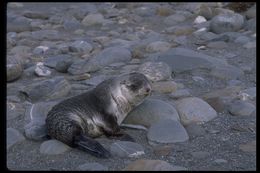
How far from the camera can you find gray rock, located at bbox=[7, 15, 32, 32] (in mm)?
9602

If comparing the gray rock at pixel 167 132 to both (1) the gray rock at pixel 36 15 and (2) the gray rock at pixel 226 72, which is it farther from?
(1) the gray rock at pixel 36 15

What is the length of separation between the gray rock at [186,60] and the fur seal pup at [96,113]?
1571 millimetres

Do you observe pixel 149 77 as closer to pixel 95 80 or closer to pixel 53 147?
pixel 95 80

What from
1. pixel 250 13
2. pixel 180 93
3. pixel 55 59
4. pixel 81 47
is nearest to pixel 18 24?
pixel 81 47

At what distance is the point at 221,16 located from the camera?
350 inches

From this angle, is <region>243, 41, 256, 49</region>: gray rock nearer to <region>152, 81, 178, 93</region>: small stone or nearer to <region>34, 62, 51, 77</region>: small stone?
<region>152, 81, 178, 93</region>: small stone

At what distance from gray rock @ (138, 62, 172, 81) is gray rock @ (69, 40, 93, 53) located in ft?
5.29

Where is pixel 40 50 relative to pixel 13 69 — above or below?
below

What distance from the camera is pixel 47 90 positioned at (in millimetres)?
5859

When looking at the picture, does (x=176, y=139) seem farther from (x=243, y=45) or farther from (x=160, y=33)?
(x=160, y=33)

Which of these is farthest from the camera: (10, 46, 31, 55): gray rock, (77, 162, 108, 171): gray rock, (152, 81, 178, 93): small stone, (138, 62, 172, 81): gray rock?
(10, 46, 31, 55): gray rock

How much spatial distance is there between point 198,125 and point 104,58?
2378 millimetres

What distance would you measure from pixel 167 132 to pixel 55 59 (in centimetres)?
299

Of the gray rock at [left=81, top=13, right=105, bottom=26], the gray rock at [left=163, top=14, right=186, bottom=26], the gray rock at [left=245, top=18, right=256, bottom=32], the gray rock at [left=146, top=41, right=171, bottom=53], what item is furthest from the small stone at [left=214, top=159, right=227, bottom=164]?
the gray rock at [left=81, top=13, right=105, bottom=26]
